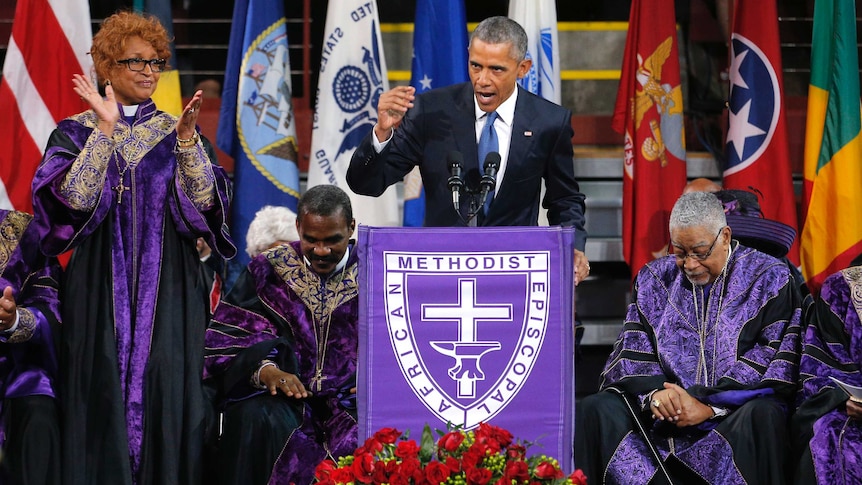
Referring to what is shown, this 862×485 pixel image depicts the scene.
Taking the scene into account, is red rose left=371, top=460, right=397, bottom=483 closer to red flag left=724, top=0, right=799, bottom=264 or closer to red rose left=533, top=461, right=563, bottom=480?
red rose left=533, top=461, right=563, bottom=480

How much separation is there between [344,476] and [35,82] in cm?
394

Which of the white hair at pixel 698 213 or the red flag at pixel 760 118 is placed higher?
the red flag at pixel 760 118

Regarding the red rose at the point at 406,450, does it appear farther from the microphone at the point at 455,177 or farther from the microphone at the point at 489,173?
the microphone at the point at 489,173

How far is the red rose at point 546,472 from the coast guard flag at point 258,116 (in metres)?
3.62

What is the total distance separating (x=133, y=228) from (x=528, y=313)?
1.57 meters

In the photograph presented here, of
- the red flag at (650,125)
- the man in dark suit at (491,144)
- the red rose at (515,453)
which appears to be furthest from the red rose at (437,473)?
the red flag at (650,125)

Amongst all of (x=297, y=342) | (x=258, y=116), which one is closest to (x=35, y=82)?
(x=258, y=116)

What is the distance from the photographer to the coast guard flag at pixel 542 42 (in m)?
6.52

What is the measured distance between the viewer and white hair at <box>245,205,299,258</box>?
18.7 feet

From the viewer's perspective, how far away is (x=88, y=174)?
13.4 ft

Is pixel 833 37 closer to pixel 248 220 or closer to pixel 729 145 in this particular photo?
pixel 729 145

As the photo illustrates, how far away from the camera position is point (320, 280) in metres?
4.61

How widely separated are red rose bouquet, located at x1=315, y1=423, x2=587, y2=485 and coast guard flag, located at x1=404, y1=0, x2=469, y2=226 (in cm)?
351

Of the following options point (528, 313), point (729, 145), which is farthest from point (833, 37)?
point (528, 313)
